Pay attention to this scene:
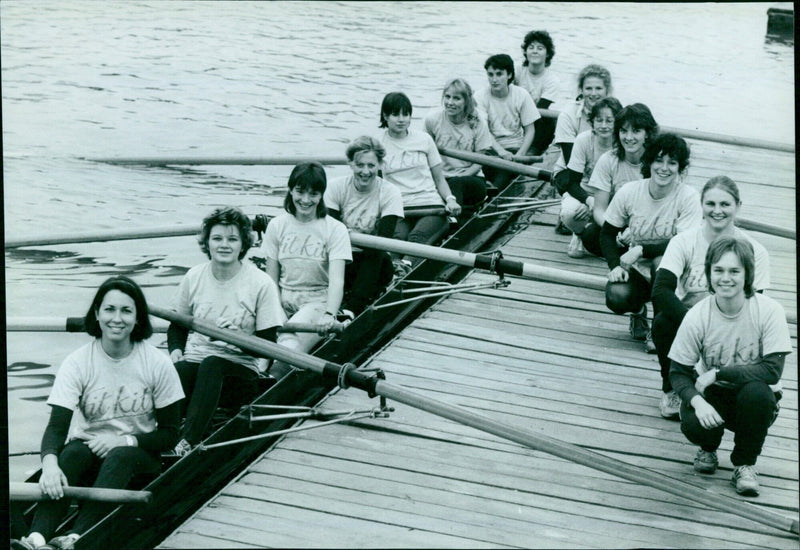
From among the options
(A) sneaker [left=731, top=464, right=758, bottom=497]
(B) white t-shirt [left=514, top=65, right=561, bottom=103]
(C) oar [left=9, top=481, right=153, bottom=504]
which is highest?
(B) white t-shirt [left=514, top=65, right=561, bottom=103]

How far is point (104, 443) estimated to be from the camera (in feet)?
13.9

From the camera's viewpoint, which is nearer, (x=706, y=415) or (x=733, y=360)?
(x=706, y=415)

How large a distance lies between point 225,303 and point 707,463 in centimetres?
210

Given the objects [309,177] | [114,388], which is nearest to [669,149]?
[309,177]

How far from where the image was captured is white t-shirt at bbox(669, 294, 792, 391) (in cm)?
455

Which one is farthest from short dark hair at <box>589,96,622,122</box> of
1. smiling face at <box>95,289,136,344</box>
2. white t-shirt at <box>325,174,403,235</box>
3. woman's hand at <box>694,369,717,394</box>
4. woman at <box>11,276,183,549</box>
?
smiling face at <box>95,289,136,344</box>

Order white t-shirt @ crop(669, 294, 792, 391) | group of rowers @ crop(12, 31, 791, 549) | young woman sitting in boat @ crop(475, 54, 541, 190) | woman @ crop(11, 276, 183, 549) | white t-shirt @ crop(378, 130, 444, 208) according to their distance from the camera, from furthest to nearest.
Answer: young woman sitting in boat @ crop(475, 54, 541, 190), white t-shirt @ crop(378, 130, 444, 208), white t-shirt @ crop(669, 294, 792, 391), group of rowers @ crop(12, 31, 791, 549), woman @ crop(11, 276, 183, 549)

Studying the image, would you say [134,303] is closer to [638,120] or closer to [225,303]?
[225,303]

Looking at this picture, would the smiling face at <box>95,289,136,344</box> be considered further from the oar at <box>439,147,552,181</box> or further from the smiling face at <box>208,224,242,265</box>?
the oar at <box>439,147,552,181</box>

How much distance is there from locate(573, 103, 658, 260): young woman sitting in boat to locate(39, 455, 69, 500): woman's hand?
3209 mm

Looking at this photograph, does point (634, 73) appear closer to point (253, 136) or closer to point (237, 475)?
point (253, 136)

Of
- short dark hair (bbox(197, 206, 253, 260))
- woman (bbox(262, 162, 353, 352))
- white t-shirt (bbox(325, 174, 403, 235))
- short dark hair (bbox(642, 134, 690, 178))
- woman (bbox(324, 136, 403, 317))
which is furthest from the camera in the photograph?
white t-shirt (bbox(325, 174, 403, 235))

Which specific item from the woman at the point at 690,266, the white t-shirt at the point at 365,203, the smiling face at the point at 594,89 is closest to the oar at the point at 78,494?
the woman at the point at 690,266

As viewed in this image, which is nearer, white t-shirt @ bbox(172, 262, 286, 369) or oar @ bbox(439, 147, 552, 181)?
white t-shirt @ bbox(172, 262, 286, 369)
